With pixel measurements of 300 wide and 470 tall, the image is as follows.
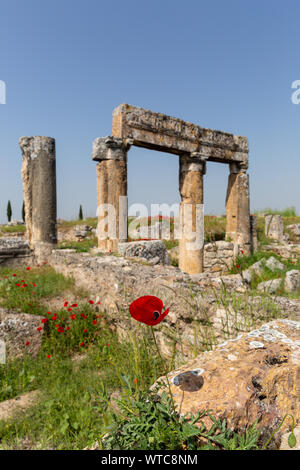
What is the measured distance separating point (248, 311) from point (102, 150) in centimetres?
561

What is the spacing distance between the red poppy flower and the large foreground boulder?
323 mm

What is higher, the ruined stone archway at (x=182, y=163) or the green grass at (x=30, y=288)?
the ruined stone archway at (x=182, y=163)

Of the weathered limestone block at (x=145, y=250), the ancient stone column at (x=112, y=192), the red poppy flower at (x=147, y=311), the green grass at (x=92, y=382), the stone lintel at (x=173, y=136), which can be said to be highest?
the stone lintel at (x=173, y=136)

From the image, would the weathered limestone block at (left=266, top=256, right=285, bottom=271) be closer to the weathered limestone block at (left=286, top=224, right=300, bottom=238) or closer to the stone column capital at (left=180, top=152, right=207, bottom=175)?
the stone column capital at (left=180, top=152, right=207, bottom=175)

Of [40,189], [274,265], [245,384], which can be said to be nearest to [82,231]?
[40,189]

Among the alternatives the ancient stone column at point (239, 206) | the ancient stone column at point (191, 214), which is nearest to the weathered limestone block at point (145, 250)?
the ancient stone column at point (191, 214)

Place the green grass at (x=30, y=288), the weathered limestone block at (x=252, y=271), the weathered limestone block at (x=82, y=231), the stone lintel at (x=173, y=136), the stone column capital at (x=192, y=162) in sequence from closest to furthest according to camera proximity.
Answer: the green grass at (x=30, y=288), the weathered limestone block at (x=252, y=271), the stone lintel at (x=173, y=136), the stone column capital at (x=192, y=162), the weathered limestone block at (x=82, y=231)

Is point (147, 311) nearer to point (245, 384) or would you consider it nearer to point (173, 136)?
point (245, 384)

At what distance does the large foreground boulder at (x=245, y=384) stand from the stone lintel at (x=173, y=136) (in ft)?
21.8

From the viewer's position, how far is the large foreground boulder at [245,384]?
1.16 metres

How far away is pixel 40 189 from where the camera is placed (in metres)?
7.59

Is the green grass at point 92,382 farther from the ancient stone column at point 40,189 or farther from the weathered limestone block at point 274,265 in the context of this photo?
the weathered limestone block at point 274,265
